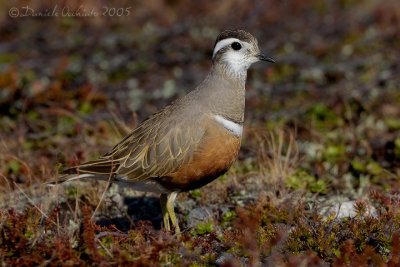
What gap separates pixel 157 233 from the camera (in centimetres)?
528

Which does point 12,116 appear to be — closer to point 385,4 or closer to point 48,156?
point 48,156

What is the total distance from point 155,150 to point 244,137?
2480 mm

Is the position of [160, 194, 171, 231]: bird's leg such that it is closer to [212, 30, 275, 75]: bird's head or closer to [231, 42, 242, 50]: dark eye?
[212, 30, 275, 75]: bird's head

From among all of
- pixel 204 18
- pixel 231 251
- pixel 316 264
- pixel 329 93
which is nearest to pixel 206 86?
pixel 231 251

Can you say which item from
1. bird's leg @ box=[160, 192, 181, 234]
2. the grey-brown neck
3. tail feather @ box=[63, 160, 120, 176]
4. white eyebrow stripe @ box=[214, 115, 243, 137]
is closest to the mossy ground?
bird's leg @ box=[160, 192, 181, 234]

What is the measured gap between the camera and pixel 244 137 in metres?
8.50

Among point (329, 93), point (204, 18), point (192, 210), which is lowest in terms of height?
point (192, 210)

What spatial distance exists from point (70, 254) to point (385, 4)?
9.90 m

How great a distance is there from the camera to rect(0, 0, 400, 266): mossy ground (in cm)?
517

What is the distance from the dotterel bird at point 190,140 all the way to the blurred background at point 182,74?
1.83 ft

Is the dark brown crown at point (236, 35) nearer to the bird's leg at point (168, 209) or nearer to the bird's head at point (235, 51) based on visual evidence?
the bird's head at point (235, 51)

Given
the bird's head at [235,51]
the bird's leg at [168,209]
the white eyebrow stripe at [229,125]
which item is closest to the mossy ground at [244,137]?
the bird's leg at [168,209]

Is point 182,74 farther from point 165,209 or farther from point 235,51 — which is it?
point 165,209

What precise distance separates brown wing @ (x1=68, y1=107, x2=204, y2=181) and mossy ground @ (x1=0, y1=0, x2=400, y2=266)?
451mm
